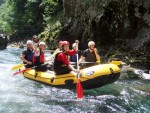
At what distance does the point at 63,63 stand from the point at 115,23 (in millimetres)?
8972

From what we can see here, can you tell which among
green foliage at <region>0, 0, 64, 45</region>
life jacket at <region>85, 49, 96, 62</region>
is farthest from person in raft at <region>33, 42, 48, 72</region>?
green foliage at <region>0, 0, 64, 45</region>

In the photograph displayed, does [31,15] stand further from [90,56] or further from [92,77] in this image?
[92,77]

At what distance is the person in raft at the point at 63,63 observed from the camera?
978 centimetres

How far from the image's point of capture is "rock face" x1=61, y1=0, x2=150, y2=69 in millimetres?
16672

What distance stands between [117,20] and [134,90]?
828 cm

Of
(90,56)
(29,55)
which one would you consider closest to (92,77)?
(90,56)

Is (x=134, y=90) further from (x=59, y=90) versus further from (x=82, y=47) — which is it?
(x=82, y=47)

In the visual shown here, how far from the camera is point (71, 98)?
9344 mm

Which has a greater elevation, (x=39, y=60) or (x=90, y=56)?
(x=90, y=56)

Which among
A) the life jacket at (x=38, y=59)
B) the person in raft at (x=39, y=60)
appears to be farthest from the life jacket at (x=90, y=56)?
the life jacket at (x=38, y=59)

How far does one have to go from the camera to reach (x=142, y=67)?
14.1 meters

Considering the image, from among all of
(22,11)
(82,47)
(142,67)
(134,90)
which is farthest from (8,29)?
(134,90)

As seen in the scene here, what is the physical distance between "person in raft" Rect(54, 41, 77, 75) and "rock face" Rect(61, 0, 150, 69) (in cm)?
652

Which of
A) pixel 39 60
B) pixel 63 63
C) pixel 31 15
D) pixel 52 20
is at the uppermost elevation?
pixel 31 15
